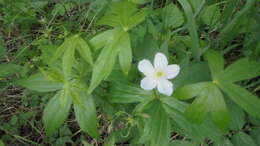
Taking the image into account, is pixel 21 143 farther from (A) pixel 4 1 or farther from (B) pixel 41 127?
(A) pixel 4 1

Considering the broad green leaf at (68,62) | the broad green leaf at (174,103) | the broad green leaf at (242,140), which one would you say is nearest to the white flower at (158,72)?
the broad green leaf at (174,103)

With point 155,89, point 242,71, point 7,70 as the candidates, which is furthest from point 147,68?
point 7,70

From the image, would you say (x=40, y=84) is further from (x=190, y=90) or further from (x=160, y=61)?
(x=190, y=90)

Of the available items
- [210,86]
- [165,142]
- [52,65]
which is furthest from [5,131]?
[210,86]

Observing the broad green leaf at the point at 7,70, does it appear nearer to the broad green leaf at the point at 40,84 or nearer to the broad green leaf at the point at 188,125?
the broad green leaf at the point at 40,84

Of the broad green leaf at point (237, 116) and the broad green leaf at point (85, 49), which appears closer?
the broad green leaf at point (85, 49)

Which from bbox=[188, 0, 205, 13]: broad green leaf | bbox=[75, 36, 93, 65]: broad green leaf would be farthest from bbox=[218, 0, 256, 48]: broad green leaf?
bbox=[75, 36, 93, 65]: broad green leaf

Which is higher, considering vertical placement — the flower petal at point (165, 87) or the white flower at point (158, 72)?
the white flower at point (158, 72)

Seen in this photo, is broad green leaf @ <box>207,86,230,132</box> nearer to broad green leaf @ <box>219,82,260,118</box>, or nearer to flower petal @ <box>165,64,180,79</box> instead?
broad green leaf @ <box>219,82,260,118</box>
